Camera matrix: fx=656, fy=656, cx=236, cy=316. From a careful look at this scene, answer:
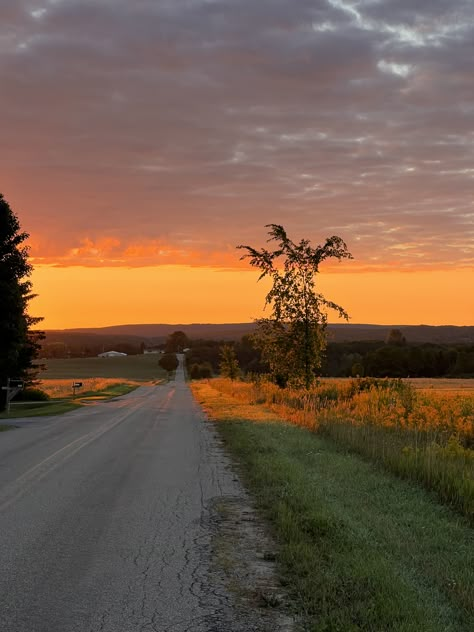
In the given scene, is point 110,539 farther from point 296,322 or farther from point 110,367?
point 110,367

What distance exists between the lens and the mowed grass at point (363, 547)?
17.5ft

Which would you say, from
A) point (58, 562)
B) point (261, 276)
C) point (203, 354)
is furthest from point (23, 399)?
point (203, 354)

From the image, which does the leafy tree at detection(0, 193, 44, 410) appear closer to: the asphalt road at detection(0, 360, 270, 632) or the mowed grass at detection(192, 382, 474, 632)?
the asphalt road at detection(0, 360, 270, 632)

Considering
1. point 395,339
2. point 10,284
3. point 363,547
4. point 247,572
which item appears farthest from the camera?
point 395,339

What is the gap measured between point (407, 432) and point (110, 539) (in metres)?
9.74

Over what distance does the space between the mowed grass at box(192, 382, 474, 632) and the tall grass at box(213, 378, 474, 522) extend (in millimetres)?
432

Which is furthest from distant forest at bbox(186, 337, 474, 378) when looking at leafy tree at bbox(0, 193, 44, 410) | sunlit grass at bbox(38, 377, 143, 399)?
leafy tree at bbox(0, 193, 44, 410)

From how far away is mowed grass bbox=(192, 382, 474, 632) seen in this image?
17.5 ft

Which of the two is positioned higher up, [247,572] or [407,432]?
[407,432]

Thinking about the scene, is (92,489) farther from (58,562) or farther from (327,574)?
(327,574)

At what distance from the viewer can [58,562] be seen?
271 inches

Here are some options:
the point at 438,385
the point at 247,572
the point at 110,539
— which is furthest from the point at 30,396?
the point at 247,572

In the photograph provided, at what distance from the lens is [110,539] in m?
7.84

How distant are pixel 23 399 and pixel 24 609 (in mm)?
46561
